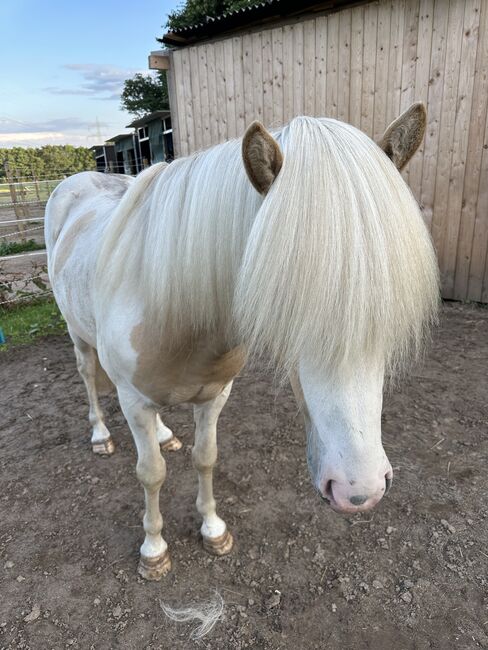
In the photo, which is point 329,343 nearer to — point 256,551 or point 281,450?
point 256,551

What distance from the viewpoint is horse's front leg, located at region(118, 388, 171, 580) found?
172 cm

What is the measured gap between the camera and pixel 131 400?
5.59 feet

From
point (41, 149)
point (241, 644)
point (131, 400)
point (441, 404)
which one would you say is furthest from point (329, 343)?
point (41, 149)

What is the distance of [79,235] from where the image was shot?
2.25 metres

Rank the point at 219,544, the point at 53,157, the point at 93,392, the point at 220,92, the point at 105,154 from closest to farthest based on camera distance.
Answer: the point at 219,544 < the point at 93,392 < the point at 220,92 < the point at 105,154 < the point at 53,157

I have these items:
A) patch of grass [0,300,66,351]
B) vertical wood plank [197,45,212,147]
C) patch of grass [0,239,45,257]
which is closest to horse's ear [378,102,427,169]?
patch of grass [0,300,66,351]

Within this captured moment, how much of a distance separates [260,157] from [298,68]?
503 centimetres

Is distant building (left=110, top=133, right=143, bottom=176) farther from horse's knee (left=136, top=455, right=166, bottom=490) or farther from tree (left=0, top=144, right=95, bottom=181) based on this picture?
horse's knee (left=136, top=455, right=166, bottom=490)

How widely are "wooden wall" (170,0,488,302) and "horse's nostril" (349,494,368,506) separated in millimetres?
4517

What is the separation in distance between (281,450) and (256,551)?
2.52 feet

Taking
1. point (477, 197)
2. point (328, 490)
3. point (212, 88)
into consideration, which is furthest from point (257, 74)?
point (328, 490)

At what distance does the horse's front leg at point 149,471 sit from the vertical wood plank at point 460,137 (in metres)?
4.29

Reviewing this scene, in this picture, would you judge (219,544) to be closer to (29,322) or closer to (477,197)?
(29,322)

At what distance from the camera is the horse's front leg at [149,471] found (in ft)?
5.65
